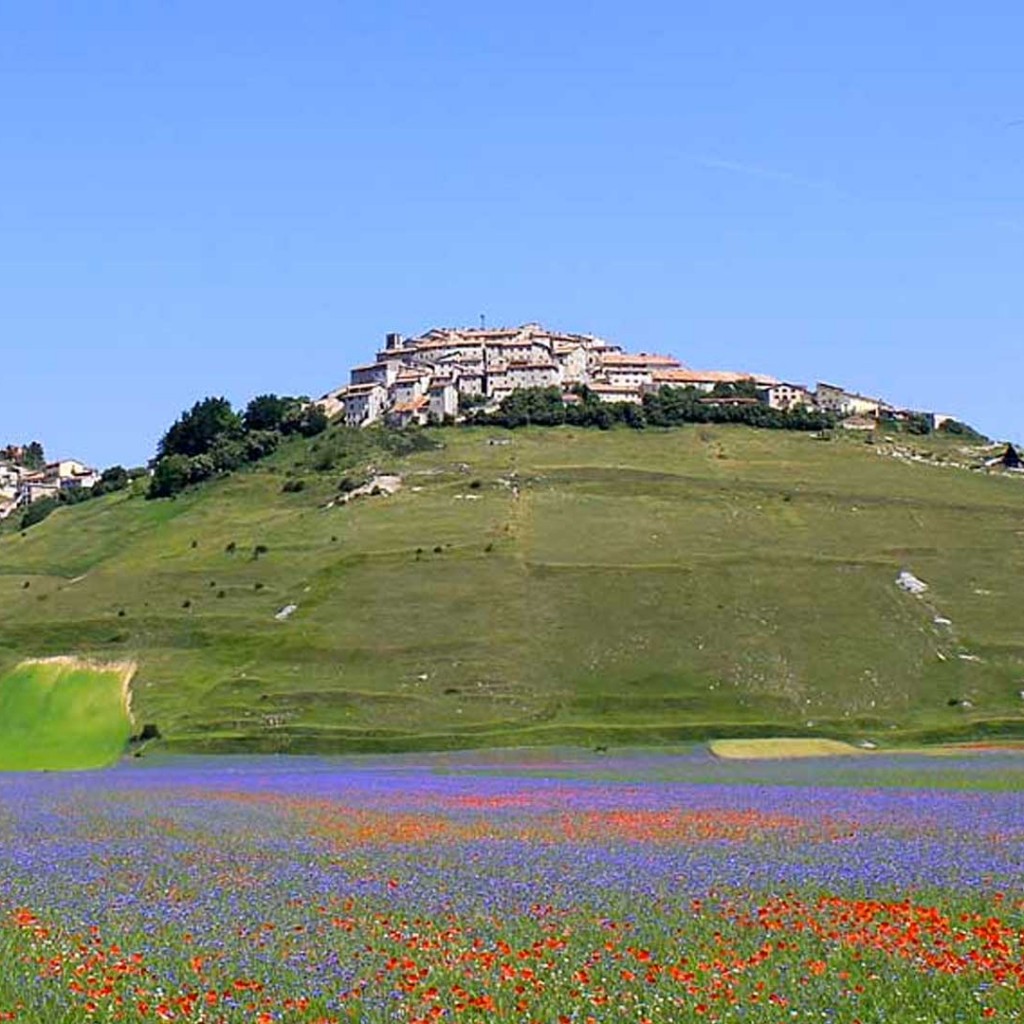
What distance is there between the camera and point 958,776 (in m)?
53.4

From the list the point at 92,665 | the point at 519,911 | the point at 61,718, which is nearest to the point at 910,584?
the point at 92,665

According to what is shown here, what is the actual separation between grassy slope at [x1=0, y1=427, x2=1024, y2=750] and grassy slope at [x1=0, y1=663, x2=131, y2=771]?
9.96ft

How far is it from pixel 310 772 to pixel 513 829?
33.6 meters

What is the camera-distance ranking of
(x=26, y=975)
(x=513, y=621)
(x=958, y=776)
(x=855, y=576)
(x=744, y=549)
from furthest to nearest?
(x=744, y=549) < (x=855, y=576) < (x=513, y=621) < (x=958, y=776) < (x=26, y=975)

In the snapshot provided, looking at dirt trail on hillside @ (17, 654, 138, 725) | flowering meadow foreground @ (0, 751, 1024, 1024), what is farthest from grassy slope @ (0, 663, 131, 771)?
flowering meadow foreground @ (0, 751, 1024, 1024)

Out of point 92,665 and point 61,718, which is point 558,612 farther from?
point 61,718

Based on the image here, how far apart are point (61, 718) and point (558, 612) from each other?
34607mm

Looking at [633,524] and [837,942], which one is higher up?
[633,524]

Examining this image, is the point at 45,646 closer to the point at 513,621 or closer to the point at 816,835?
the point at 513,621

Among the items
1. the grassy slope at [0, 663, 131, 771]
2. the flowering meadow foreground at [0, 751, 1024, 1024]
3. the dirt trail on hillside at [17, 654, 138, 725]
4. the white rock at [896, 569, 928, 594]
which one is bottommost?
the grassy slope at [0, 663, 131, 771]

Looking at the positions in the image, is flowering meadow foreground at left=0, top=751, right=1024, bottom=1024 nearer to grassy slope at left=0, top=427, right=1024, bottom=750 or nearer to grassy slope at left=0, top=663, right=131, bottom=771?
grassy slope at left=0, top=663, right=131, bottom=771

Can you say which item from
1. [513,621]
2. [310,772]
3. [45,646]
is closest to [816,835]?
[310,772]

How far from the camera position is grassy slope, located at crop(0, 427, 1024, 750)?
9206 centimetres

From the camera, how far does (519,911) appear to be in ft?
71.1
